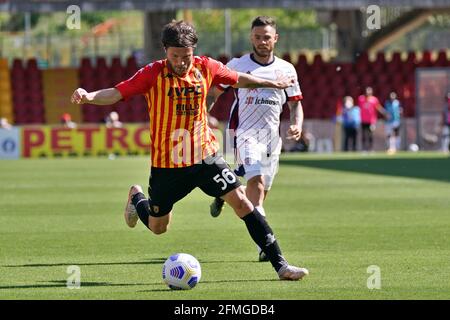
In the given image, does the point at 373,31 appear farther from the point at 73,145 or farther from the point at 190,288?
the point at 190,288

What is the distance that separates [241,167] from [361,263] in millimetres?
1685

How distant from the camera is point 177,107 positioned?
982 centimetres

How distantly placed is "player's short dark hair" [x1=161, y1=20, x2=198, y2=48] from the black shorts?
1.06 m

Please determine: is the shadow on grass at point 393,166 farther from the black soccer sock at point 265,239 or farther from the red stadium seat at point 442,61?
the black soccer sock at point 265,239

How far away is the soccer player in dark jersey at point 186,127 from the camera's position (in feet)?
31.7

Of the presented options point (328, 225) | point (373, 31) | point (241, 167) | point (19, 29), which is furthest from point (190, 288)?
point (19, 29)

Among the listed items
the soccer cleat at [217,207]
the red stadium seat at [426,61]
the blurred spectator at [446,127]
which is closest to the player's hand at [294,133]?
the soccer cleat at [217,207]

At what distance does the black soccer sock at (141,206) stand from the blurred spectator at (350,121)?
29222 mm

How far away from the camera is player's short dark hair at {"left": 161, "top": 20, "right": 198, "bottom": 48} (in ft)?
31.1

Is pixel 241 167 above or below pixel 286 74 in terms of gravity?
below

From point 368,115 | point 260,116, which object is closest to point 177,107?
point 260,116

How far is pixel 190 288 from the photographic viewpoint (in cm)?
960

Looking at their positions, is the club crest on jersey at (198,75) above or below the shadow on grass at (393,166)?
above
